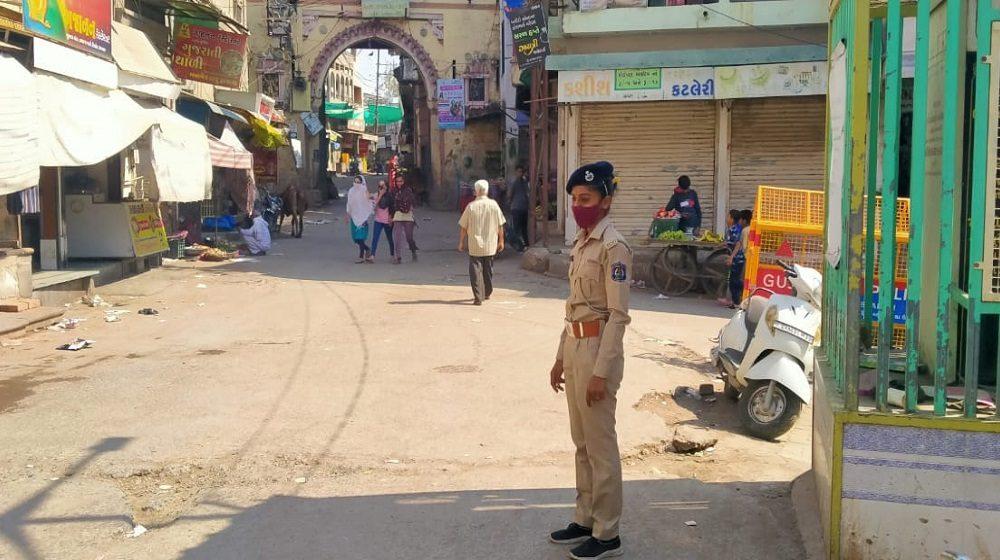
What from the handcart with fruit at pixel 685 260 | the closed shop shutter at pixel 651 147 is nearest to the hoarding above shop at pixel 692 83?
the closed shop shutter at pixel 651 147

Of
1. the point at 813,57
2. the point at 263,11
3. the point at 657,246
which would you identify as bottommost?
the point at 657,246

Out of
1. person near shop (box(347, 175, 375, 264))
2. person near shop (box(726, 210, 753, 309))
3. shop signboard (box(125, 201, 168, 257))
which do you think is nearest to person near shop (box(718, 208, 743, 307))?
person near shop (box(726, 210, 753, 309))

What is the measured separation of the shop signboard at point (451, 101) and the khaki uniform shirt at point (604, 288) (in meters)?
29.3

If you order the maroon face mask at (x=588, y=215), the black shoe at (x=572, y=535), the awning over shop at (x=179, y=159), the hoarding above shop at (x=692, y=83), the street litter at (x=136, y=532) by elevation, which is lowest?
the street litter at (x=136, y=532)

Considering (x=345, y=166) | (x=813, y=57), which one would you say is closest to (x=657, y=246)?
(x=813, y=57)

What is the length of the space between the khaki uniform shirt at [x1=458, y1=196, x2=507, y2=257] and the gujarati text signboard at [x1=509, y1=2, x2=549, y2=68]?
5.27m

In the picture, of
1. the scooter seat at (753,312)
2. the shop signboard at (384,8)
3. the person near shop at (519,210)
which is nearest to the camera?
the scooter seat at (753,312)

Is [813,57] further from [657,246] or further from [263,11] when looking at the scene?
[263,11]

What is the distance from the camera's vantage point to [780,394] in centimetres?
645

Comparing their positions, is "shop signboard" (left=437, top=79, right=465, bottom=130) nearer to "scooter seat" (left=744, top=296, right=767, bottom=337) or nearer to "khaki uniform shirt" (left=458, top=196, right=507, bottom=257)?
"khaki uniform shirt" (left=458, top=196, right=507, bottom=257)

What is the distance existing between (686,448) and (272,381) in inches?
141

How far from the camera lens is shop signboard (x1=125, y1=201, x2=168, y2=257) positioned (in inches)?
587

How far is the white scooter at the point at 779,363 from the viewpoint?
20.9 feet

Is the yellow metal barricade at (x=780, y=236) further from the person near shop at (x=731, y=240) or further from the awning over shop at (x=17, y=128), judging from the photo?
the awning over shop at (x=17, y=128)
